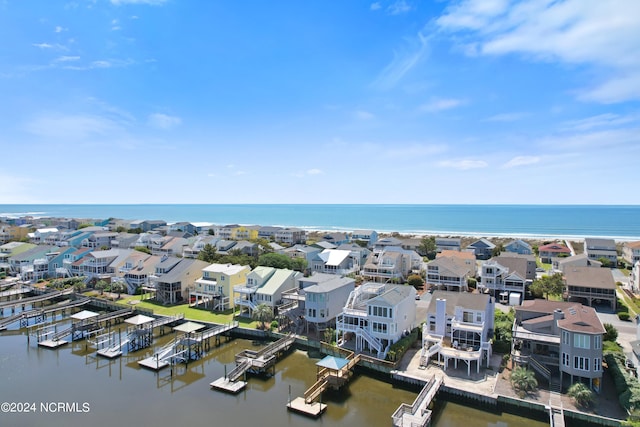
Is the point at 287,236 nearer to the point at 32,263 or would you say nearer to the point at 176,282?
the point at 176,282

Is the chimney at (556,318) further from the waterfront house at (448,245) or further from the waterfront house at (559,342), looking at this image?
the waterfront house at (448,245)

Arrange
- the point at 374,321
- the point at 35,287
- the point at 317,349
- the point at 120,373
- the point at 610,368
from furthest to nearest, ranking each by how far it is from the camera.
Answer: the point at 35,287, the point at 317,349, the point at 374,321, the point at 120,373, the point at 610,368

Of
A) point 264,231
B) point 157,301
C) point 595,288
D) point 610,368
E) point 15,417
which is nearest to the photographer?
point 15,417

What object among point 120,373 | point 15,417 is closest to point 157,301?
point 120,373

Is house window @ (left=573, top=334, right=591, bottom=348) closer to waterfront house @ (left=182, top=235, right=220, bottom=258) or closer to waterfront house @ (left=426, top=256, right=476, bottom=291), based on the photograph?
waterfront house @ (left=426, top=256, right=476, bottom=291)

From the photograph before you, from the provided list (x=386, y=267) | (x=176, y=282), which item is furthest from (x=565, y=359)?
(x=176, y=282)

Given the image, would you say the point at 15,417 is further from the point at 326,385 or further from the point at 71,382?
the point at 326,385

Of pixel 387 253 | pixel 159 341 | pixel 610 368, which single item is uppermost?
pixel 387 253
